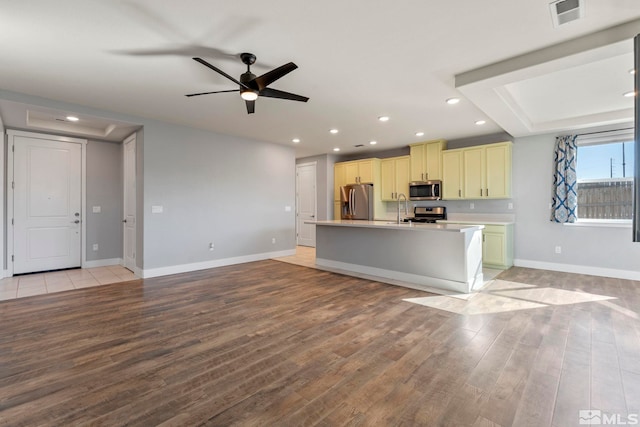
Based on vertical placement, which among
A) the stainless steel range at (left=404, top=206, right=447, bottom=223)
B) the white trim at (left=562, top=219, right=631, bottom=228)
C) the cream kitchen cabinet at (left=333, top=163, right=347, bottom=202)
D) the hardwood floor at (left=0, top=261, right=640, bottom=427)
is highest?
the cream kitchen cabinet at (left=333, top=163, right=347, bottom=202)

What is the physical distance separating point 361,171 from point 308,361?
567 cm

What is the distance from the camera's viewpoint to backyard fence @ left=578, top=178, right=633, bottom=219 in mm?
4762

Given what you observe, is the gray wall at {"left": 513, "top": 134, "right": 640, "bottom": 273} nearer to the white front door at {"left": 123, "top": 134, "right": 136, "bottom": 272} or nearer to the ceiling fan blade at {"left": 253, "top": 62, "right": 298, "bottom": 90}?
the ceiling fan blade at {"left": 253, "top": 62, "right": 298, "bottom": 90}

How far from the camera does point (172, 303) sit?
11.7ft

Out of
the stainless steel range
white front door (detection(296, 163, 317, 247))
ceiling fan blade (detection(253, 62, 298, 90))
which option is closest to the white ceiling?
ceiling fan blade (detection(253, 62, 298, 90))

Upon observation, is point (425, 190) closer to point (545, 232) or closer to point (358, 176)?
point (358, 176)

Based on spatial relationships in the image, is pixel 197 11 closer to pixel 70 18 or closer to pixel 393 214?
pixel 70 18

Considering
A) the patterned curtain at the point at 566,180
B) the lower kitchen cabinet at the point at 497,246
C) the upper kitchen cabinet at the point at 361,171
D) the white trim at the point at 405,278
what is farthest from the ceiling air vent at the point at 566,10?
the upper kitchen cabinet at the point at 361,171

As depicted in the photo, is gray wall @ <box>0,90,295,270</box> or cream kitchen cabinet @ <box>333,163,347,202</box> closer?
gray wall @ <box>0,90,295,270</box>

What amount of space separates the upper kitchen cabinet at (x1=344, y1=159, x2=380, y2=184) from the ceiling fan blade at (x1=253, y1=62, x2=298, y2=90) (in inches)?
182

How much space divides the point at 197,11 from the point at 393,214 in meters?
6.06

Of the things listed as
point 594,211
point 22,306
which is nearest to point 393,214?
point 594,211

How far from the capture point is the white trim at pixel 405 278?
3993 millimetres

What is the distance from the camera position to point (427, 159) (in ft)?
21.0
